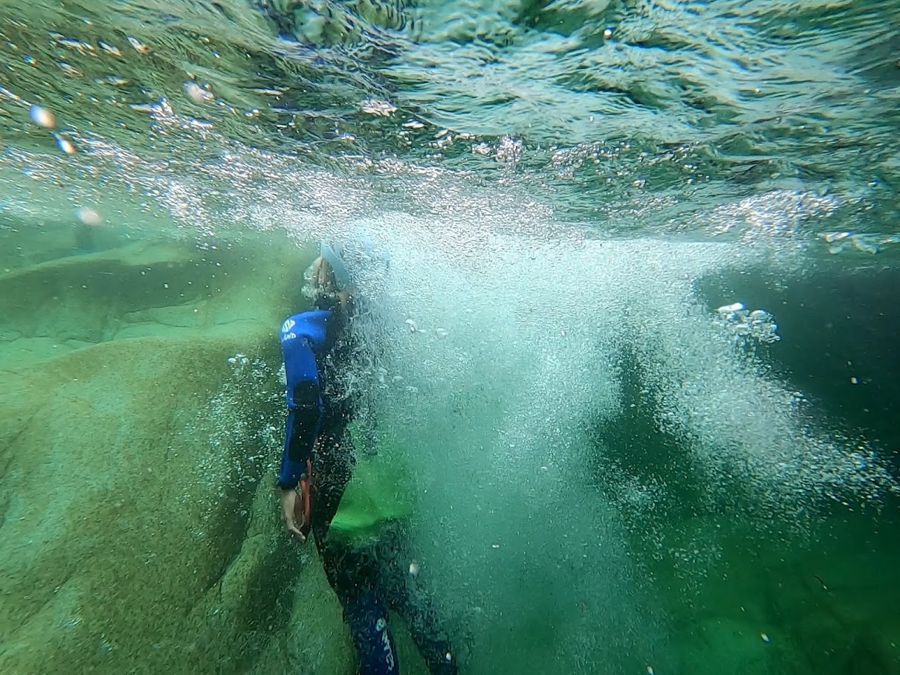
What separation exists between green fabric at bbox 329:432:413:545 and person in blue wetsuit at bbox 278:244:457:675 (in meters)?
0.03

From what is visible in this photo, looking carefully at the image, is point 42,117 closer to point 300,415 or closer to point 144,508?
point 144,508

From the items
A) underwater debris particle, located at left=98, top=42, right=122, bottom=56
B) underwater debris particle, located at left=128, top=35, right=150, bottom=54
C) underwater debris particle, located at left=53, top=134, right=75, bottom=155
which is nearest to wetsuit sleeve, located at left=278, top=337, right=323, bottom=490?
underwater debris particle, located at left=128, top=35, right=150, bottom=54

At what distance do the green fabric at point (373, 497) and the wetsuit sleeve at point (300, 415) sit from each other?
1.55 m

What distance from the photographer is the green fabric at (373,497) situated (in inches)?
231

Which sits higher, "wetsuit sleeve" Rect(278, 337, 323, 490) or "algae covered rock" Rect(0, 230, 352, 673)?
"wetsuit sleeve" Rect(278, 337, 323, 490)

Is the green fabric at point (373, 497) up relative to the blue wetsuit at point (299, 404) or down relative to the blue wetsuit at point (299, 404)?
down

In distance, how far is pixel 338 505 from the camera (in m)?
5.48

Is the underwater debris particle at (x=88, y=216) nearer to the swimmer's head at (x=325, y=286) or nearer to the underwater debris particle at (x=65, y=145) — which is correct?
the underwater debris particle at (x=65, y=145)

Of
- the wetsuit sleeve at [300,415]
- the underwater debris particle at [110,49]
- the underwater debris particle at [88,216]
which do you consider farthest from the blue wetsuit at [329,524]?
the underwater debris particle at [88,216]

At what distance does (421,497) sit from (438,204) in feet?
22.0

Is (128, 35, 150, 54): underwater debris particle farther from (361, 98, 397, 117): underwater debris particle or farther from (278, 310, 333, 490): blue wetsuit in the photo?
(278, 310, 333, 490): blue wetsuit

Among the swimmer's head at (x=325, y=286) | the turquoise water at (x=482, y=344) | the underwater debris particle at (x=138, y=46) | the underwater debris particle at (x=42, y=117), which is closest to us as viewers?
the turquoise water at (x=482, y=344)

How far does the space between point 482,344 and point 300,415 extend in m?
8.55

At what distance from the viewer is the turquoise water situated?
4059 millimetres
